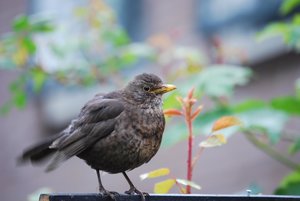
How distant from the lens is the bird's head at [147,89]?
3.63 metres

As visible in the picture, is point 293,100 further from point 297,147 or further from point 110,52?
point 110,52

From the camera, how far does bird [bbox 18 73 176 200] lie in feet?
10.4

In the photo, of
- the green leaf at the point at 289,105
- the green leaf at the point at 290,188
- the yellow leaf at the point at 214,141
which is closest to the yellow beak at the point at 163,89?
the green leaf at the point at 289,105

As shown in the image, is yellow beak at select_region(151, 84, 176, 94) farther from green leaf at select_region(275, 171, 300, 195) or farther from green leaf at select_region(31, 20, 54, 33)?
green leaf at select_region(31, 20, 54, 33)

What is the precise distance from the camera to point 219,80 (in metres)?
3.88

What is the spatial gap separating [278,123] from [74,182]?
22.3 ft

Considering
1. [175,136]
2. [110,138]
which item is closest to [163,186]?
[110,138]

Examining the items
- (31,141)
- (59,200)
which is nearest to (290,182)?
(59,200)

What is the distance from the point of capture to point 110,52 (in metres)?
4.97

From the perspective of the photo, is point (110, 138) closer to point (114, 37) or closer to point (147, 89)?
point (147, 89)

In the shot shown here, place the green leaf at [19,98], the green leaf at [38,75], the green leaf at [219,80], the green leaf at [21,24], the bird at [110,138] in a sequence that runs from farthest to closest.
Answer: the green leaf at [38,75], the green leaf at [19,98], the green leaf at [21,24], the green leaf at [219,80], the bird at [110,138]

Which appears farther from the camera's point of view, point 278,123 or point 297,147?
point 278,123

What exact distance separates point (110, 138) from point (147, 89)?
0.61 metres

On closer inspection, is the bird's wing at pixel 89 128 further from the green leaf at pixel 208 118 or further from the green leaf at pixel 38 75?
the green leaf at pixel 38 75
